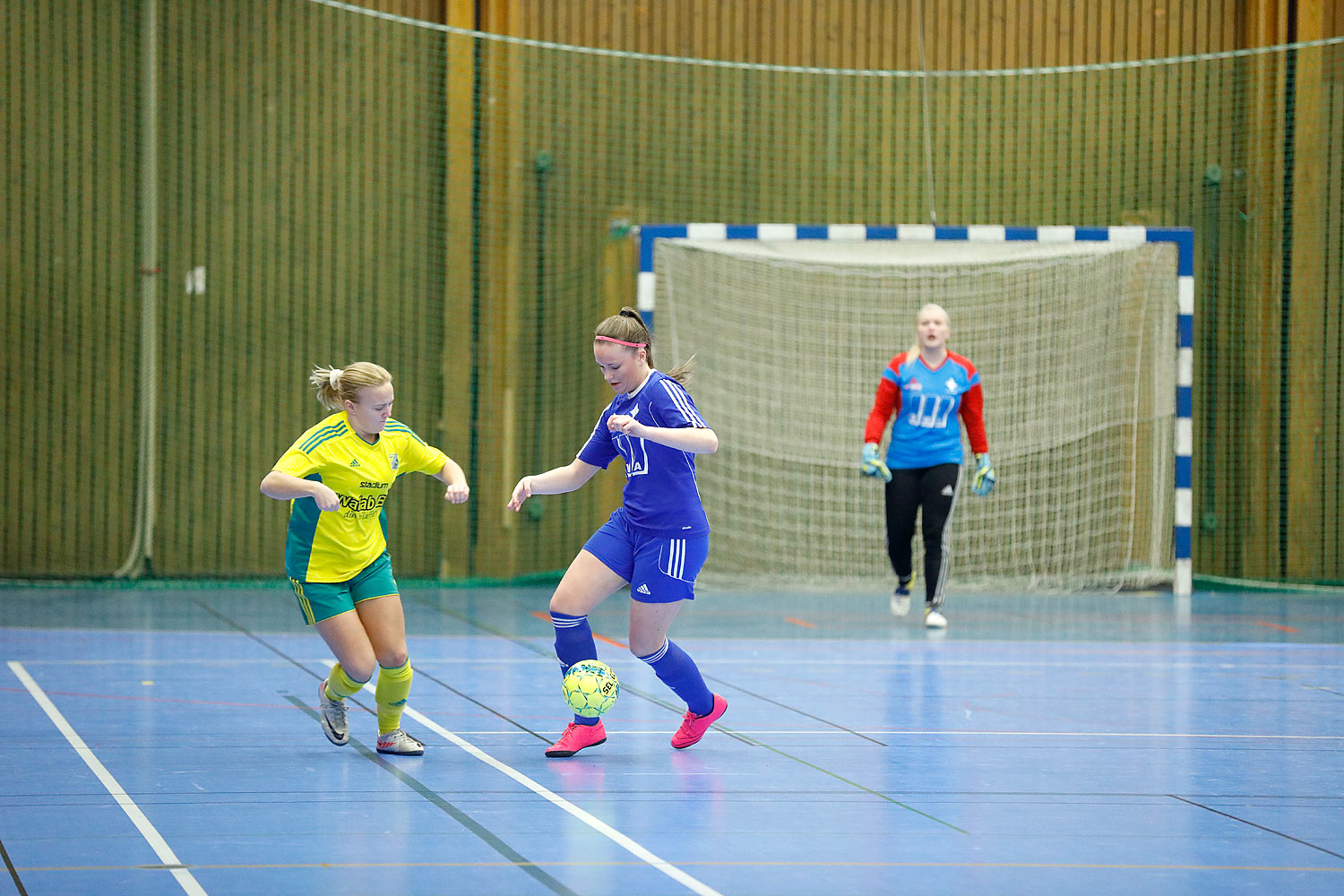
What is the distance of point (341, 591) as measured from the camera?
207 inches

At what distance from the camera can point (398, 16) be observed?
12391mm

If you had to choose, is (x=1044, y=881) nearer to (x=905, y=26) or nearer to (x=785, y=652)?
(x=785, y=652)

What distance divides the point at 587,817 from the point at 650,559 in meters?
1.19

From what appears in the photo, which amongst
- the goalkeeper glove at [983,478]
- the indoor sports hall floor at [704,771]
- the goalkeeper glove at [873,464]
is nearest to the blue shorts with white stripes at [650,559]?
the indoor sports hall floor at [704,771]

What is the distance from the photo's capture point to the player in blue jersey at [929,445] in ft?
30.7

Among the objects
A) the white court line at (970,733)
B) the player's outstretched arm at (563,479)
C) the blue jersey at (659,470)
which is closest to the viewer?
the blue jersey at (659,470)

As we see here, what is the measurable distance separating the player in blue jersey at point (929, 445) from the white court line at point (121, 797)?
5093 millimetres

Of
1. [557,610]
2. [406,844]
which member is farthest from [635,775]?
[406,844]

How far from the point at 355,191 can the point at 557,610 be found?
8.11 m

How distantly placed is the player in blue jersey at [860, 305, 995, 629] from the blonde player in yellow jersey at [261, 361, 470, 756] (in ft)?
15.1

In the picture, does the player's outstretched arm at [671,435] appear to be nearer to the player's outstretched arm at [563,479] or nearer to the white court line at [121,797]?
the player's outstretched arm at [563,479]

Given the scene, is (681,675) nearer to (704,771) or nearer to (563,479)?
(704,771)

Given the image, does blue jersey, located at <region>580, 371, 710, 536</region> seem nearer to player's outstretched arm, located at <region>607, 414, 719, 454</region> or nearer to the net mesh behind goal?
player's outstretched arm, located at <region>607, 414, 719, 454</region>

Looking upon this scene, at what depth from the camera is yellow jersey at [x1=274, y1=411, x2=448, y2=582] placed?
5.20 m
